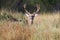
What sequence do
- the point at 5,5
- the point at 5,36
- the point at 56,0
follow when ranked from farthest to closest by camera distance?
the point at 56,0
the point at 5,5
the point at 5,36

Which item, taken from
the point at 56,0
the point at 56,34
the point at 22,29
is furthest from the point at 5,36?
the point at 56,0

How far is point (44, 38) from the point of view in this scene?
7773 millimetres

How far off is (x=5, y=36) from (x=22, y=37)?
1.66 feet

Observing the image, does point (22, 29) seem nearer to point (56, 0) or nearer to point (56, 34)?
point (56, 34)

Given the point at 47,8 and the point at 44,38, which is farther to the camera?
the point at 47,8

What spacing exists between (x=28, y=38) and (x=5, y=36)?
0.68 metres

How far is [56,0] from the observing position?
2153 centimetres

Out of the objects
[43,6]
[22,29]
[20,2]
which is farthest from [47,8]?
[22,29]

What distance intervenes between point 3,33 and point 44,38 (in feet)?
4.05

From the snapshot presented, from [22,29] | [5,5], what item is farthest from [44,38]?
[5,5]

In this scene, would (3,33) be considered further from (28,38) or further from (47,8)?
(47,8)

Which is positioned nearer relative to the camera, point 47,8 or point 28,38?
point 28,38

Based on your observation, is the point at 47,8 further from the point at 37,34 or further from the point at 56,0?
the point at 37,34

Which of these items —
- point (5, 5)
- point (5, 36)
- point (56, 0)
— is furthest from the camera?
point (56, 0)
